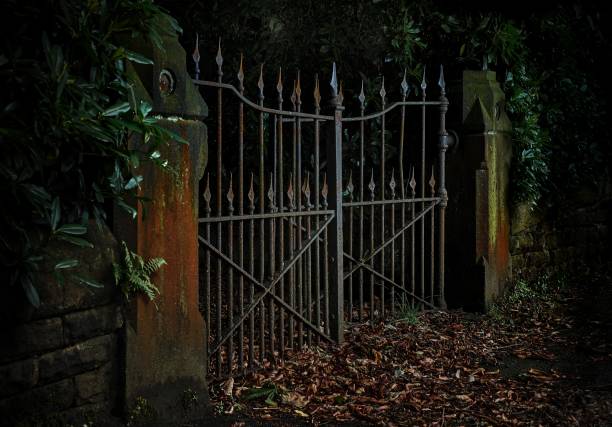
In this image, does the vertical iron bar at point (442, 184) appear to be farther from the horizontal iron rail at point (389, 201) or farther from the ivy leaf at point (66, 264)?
the ivy leaf at point (66, 264)

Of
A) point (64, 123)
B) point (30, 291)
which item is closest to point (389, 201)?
point (64, 123)

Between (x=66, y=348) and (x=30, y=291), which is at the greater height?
(x=30, y=291)

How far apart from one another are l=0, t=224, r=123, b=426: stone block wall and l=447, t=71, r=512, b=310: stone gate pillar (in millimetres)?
4349

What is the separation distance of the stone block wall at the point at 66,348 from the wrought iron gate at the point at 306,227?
98 centimetres

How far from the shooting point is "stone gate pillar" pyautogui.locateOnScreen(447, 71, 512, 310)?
6.88m

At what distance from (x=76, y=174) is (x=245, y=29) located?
4.63 m

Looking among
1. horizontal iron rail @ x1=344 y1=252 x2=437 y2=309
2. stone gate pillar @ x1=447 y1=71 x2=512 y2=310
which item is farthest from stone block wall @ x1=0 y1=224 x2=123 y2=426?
stone gate pillar @ x1=447 y1=71 x2=512 y2=310

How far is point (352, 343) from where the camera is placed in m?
5.54

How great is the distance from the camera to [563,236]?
8656mm

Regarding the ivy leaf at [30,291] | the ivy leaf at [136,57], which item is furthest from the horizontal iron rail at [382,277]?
the ivy leaf at [30,291]

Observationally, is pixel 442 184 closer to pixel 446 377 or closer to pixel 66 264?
pixel 446 377

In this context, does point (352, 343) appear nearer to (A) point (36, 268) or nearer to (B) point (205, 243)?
(B) point (205, 243)

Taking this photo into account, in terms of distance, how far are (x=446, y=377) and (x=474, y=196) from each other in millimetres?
2517

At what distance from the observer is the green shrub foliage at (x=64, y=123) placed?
9.07 ft
